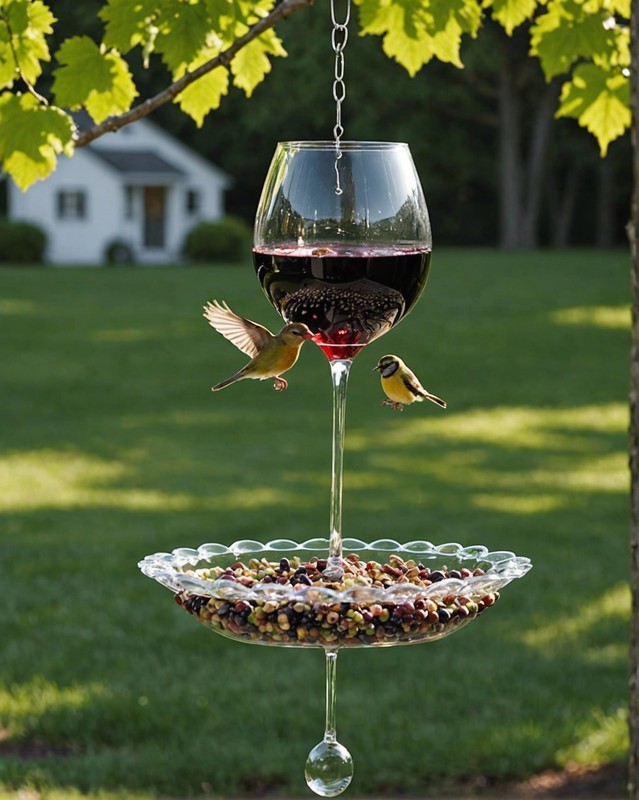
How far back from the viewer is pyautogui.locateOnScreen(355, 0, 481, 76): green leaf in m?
3.43

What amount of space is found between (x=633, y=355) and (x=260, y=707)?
4079mm

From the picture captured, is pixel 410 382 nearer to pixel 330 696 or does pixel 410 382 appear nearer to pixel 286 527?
pixel 330 696

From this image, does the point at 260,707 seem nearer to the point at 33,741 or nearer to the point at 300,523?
the point at 33,741

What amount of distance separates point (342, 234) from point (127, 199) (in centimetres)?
4292

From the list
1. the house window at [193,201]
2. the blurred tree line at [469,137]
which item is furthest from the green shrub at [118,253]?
the blurred tree line at [469,137]

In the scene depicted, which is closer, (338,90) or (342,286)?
(342,286)

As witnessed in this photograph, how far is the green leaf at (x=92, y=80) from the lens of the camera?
331 centimetres

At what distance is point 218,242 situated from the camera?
38.8 meters

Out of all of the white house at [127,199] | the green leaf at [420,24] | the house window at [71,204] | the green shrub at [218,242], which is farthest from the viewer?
the house window at [71,204]

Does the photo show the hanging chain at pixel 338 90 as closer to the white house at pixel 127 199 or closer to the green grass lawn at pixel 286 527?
the green grass lawn at pixel 286 527

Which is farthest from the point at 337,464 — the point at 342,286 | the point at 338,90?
the point at 338,90

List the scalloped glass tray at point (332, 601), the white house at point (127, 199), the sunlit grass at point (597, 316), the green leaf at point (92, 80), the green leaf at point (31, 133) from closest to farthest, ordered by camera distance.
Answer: the scalloped glass tray at point (332, 601)
the green leaf at point (31, 133)
the green leaf at point (92, 80)
the sunlit grass at point (597, 316)
the white house at point (127, 199)

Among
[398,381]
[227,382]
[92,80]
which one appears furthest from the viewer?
[92,80]

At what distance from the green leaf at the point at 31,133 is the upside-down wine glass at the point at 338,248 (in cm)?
95
